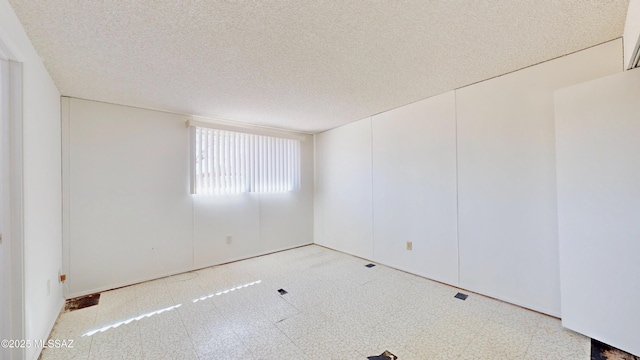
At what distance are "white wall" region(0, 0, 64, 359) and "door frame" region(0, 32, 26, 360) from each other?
5 centimetres

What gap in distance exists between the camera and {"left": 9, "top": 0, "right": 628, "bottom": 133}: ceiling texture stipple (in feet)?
4.71

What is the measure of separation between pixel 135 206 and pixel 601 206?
15.0 ft

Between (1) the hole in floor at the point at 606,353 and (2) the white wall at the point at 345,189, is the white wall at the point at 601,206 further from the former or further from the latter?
(2) the white wall at the point at 345,189

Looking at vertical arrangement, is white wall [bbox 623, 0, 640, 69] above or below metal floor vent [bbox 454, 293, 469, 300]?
above

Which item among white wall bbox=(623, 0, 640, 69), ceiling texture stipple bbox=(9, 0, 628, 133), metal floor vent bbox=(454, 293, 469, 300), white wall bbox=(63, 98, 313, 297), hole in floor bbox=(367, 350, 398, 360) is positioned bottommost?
metal floor vent bbox=(454, 293, 469, 300)

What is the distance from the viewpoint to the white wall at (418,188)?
2.79 m

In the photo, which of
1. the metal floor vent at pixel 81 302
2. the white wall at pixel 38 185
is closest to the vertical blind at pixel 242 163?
the white wall at pixel 38 185

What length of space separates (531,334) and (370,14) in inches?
103

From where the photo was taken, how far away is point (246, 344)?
178cm

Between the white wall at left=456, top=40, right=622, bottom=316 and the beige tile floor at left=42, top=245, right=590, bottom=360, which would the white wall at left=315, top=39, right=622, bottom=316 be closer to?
the white wall at left=456, top=40, right=622, bottom=316

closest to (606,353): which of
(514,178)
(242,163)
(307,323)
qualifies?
(514,178)

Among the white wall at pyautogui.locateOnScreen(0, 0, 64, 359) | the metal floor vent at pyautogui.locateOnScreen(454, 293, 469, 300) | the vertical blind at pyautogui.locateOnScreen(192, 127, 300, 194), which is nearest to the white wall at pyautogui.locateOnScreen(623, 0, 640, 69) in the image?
the metal floor vent at pyautogui.locateOnScreen(454, 293, 469, 300)

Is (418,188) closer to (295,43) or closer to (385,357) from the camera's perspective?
(385,357)

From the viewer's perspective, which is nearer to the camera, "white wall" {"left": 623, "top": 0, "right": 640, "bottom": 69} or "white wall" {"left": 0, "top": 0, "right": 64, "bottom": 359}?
"white wall" {"left": 623, "top": 0, "right": 640, "bottom": 69}
